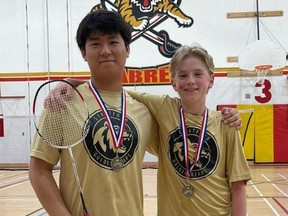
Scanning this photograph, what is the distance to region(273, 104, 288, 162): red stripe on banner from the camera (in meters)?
10.2

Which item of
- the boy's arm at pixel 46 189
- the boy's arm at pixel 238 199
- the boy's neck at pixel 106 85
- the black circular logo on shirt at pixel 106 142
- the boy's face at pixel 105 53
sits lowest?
the boy's arm at pixel 238 199

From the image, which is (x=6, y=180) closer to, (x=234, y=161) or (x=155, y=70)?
(x=155, y=70)

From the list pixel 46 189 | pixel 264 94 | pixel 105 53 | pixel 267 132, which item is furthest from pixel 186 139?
pixel 264 94

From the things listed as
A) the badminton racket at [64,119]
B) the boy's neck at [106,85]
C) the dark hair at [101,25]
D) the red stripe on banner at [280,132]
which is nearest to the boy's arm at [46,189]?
the badminton racket at [64,119]

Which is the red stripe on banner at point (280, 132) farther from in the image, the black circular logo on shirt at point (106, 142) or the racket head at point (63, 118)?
the racket head at point (63, 118)

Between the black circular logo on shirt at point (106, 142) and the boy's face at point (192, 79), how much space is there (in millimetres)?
478

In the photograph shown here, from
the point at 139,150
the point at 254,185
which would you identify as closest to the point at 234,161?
the point at 139,150

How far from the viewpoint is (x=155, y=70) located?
1098 centimetres

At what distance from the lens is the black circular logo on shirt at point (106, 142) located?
67.8 inches

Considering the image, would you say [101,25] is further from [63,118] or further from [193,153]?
[193,153]

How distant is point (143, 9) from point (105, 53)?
31.9 ft

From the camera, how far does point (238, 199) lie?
6.67 ft

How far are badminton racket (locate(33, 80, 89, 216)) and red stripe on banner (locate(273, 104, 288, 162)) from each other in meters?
9.28

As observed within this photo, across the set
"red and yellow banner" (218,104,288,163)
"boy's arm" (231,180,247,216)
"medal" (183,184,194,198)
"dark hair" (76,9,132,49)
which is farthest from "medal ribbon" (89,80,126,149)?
"red and yellow banner" (218,104,288,163)
